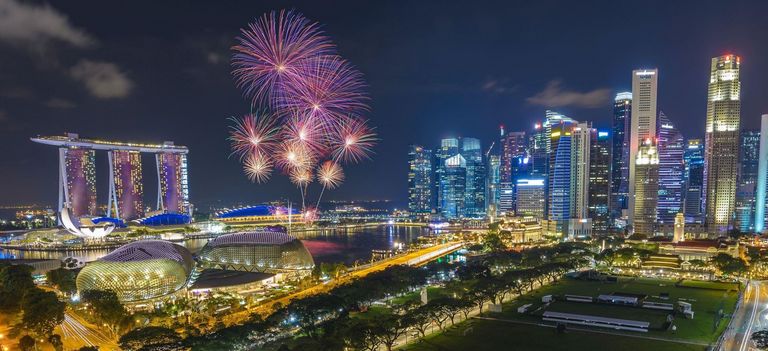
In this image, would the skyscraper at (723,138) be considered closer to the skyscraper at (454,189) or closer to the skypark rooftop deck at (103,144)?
the skyscraper at (454,189)

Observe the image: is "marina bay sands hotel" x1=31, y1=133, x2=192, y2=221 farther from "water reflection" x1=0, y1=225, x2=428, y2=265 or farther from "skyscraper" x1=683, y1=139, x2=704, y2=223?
"skyscraper" x1=683, y1=139, x2=704, y2=223

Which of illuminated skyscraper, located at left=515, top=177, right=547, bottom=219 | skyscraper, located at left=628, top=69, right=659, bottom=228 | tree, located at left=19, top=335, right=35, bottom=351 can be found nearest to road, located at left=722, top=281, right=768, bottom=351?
tree, located at left=19, top=335, right=35, bottom=351

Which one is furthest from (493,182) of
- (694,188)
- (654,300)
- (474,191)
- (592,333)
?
(592,333)

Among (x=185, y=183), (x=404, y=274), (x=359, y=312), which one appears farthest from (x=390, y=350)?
(x=185, y=183)

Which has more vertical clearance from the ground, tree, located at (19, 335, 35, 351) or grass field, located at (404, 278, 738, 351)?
tree, located at (19, 335, 35, 351)

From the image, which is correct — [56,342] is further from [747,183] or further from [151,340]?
[747,183]

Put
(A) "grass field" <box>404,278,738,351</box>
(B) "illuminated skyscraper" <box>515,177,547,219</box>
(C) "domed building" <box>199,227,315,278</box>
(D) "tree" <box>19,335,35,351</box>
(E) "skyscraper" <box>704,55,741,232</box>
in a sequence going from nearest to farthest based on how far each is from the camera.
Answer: (D) "tree" <box>19,335,35,351</box>
(A) "grass field" <box>404,278,738,351</box>
(C) "domed building" <box>199,227,315,278</box>
(E) "skyscraper" <box>704,55,741,232</box>
(B) "illuminated skyscraper" <box>515,177,547,219</box>

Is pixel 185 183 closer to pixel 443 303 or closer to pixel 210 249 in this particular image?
pixel 210 249
